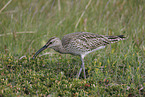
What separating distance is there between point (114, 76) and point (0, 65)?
9.91ft

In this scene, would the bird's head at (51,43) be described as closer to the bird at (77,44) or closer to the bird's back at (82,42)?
the bird at (77,44)

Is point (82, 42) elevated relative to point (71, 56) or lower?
elevated

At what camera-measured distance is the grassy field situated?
17.0 ft

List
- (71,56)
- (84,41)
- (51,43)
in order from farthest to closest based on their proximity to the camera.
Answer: (71,56) → (84,41) → (51,43)

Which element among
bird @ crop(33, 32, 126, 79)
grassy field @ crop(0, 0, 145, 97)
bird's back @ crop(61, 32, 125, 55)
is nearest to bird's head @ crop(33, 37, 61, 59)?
bird @ crop(33, 32, 126, 79)

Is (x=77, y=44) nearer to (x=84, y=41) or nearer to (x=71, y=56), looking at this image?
(x=84, y=41)

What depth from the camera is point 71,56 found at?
23.2 ft

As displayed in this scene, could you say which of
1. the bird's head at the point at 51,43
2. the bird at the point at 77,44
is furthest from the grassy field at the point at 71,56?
the bird's head at the point at 51,43

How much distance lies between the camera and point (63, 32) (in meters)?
7.70

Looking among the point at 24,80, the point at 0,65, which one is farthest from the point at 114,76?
the point at 0,65

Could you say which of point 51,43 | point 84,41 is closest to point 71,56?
point 84,41

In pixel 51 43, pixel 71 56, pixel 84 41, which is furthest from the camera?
pixel 71 56

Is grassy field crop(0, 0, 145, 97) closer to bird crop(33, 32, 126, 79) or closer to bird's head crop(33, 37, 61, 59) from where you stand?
bird crop(33, 32, 126, 79)

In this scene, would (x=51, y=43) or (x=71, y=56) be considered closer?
(x=51, y=43)
